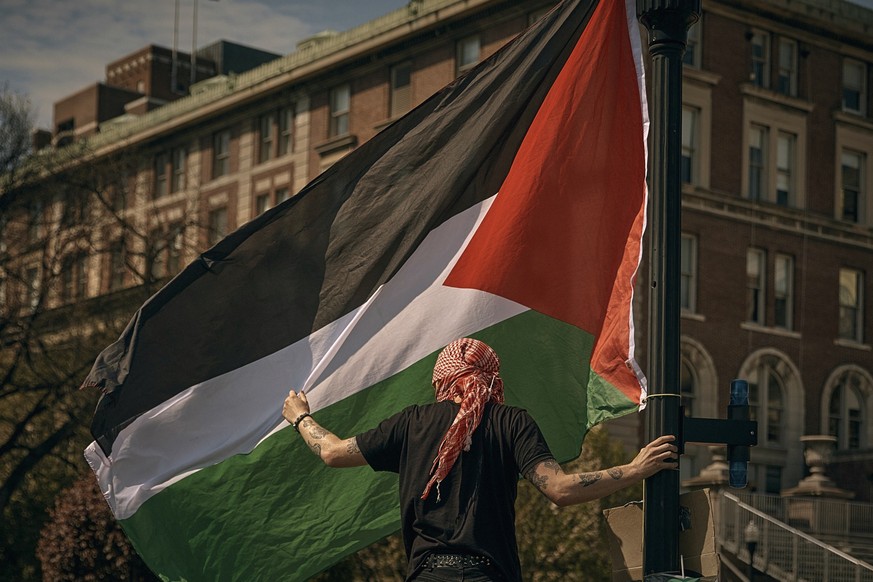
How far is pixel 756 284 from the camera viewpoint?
4881 centimetres

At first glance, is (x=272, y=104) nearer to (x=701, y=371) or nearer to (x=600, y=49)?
(x=701, y=371)

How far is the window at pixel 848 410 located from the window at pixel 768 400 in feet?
7.22

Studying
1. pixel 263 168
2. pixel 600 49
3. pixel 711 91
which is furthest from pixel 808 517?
pixel 600 49

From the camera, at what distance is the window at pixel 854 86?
5212cm

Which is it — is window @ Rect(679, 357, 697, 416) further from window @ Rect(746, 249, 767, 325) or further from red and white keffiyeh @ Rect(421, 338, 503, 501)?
red and white keffiyeh @ Rect(421, 338, 503, 501)

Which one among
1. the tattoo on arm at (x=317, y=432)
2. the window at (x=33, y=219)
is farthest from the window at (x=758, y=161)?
the tattoo on arm at (x=317, y=432)

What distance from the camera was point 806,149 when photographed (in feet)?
166

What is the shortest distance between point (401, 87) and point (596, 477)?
152 feet

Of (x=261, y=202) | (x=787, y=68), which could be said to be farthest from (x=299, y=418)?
(x=261, y=202)

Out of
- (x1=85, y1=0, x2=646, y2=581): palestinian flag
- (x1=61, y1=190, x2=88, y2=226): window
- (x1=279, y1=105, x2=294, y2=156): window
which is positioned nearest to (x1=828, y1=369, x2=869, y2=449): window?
(x1=279, y1=105, x2=294, y2=156): window

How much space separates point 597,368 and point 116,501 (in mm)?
2493

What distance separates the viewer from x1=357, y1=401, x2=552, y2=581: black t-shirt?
6.91m

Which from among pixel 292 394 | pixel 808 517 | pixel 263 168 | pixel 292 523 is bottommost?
pixel 808 517

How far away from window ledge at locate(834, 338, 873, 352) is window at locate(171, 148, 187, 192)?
24.6 metres
